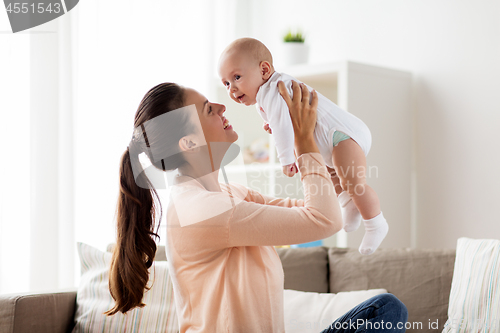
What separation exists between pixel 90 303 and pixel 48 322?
154mm

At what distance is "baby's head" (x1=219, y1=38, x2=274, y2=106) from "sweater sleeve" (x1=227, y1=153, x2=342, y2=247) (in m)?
0.22

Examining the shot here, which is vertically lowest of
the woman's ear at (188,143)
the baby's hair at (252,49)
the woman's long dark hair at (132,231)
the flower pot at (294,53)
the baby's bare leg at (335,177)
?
the woman's long dark hair at (132,231)

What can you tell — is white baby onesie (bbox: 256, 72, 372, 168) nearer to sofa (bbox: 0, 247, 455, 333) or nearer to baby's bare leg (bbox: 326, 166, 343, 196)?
baby's bare leg (bbox: 326, 166, 343, 196)

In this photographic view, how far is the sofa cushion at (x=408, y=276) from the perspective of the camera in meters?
1.75

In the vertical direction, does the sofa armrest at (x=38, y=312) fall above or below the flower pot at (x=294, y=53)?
below

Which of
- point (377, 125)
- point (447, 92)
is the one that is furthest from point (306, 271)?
point (447, 92)

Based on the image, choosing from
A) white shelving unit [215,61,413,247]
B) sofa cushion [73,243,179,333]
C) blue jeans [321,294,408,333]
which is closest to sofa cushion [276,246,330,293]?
white shelving unit [215,61,413,247]

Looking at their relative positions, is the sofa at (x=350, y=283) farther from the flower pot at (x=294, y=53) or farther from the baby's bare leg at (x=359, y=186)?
the flower pot at (x=294, y=53)

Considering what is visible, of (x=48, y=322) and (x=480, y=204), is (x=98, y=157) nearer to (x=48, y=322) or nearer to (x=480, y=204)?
(x=48, y=322)

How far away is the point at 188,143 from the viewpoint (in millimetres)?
1211

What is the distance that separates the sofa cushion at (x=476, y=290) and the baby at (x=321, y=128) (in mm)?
640

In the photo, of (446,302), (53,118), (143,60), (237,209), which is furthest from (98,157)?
(446,302)

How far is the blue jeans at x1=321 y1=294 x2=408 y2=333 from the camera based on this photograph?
1.17m

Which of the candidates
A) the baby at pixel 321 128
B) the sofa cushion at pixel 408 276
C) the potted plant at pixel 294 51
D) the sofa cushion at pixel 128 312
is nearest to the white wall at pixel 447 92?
the potted plant at pixel 294 51
